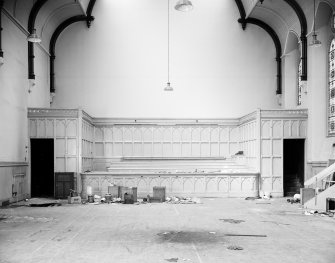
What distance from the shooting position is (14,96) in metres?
14.6

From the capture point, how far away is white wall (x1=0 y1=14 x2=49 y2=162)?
13609 mm

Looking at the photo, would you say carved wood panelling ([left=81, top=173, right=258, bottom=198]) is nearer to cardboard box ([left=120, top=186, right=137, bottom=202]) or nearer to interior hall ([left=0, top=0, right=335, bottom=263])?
interior hall ([left=0, top=0, right=335, bottom=263])

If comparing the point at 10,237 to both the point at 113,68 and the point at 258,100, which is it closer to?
the point at 113,68

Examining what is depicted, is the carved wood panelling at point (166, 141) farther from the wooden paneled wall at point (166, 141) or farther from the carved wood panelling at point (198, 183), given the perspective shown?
the carved wood panelling at point (198, 183)

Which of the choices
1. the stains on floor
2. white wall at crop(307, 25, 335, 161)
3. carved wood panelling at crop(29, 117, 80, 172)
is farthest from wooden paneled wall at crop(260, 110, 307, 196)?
the stains on floor

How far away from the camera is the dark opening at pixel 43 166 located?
1731 cm

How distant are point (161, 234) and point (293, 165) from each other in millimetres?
11004

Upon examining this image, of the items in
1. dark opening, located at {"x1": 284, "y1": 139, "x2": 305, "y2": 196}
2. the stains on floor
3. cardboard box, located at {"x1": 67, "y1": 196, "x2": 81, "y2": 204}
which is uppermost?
dark opening, located at {"x1": 284, "y1": 139, "x2": 305, "y2": 196}

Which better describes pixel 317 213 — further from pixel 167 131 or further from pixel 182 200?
pixel 167 131

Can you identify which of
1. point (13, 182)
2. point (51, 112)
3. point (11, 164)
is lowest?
point (13, 182)

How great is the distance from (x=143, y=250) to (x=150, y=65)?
1403cm

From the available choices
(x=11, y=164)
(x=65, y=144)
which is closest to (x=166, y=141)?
(x=65, y=144)

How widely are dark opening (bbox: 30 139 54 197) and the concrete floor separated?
4.78m

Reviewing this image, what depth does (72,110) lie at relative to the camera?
53.3 feet
